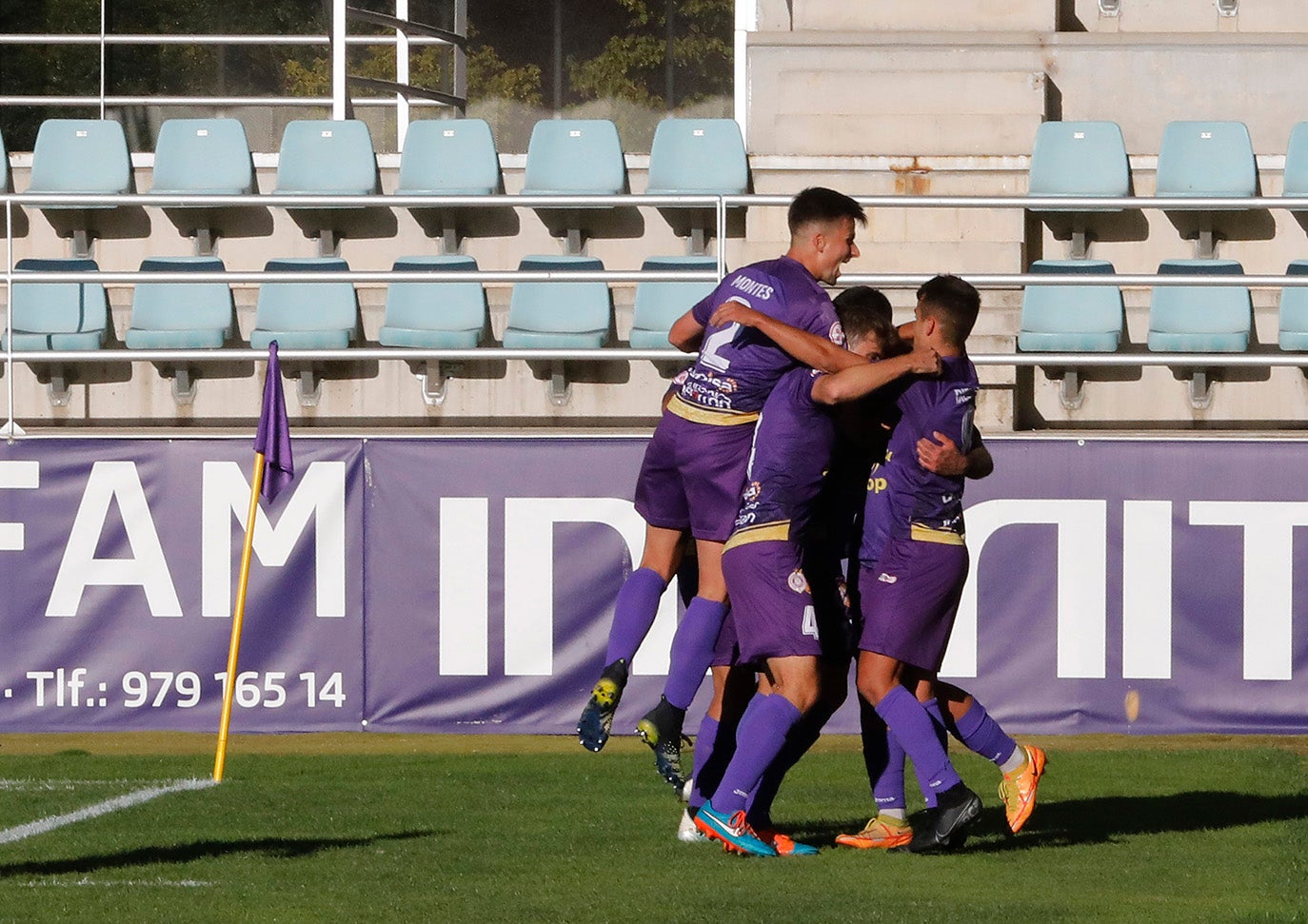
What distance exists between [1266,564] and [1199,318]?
1.96 m

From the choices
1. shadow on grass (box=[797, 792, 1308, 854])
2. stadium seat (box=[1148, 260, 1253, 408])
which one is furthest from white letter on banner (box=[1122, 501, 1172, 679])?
shadow on grass (box=[797, 792, 1308, 854])

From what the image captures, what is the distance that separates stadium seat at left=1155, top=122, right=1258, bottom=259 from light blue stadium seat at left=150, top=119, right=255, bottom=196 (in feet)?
18.6

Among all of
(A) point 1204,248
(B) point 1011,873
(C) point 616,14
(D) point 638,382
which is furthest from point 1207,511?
(C) point 616,14

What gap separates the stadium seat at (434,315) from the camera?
1116 cm

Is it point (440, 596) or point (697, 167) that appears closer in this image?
point (440, 596)

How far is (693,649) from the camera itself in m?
6.65

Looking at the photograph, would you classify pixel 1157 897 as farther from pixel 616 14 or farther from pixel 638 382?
pixel 616 14

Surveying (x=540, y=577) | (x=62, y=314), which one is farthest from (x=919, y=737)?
(x=62, y=314)

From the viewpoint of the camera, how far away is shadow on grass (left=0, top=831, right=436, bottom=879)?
19.9 ft

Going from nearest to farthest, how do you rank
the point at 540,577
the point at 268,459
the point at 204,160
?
the point at 268,459 → the point at 540,577 → the point at 204,160

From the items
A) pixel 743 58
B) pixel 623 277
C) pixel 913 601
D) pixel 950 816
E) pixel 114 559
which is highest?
pixel 743 58

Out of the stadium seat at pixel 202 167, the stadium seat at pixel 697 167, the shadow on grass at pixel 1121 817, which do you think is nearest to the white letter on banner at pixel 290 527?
the stadium seat at pixel 202 167

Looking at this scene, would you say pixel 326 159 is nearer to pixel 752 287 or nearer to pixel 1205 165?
pixel 1205 165

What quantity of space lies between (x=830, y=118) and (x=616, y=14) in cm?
1113
